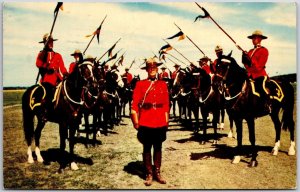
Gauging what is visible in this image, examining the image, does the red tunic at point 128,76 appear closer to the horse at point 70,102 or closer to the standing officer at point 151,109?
the horse at point 70,102

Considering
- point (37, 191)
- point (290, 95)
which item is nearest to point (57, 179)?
point (37, 191)

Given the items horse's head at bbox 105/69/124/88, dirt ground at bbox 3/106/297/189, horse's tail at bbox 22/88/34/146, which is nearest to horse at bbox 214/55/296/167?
dirt ground at bbox 3/106/297/189

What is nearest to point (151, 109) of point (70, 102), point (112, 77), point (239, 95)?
point (70, 102)

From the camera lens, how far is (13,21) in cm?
912

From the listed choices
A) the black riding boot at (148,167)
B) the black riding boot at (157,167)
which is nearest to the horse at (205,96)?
the black riding boot at (157,167)

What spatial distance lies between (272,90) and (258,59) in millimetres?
1040

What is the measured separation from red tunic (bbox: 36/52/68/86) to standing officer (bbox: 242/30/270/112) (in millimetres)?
4711

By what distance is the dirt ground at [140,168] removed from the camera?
7848 mm

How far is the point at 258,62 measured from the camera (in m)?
8.98

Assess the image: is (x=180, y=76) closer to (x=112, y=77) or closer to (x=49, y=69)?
(x=112, y=77)

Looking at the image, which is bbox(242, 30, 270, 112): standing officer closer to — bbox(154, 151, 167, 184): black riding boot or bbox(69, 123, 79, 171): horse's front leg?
bbox(154, 151, 167, 184): black riding boot

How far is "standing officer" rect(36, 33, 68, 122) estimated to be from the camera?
8834 mm

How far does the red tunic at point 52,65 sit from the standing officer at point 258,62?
4.71 m

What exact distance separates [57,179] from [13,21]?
418cm
